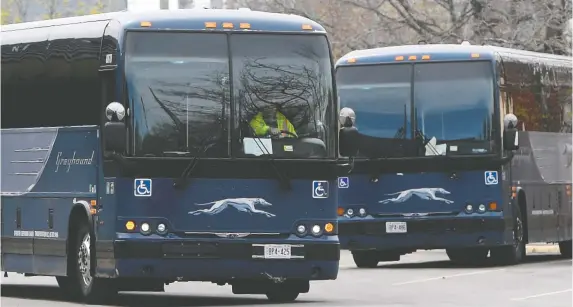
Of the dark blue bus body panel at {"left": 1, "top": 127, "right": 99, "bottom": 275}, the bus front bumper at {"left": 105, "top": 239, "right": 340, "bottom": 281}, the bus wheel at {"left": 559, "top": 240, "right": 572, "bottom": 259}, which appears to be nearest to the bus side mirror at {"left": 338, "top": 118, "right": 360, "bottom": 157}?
the bus front bumper at {"left": 105, "top": 239, "right": 340, "bottom": 281}

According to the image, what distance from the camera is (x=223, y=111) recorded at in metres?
18.2

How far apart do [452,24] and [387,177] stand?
14676 mm

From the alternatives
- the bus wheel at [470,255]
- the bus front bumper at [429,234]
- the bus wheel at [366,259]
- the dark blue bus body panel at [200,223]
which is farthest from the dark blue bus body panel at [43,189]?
the bus wheel at [470,255]

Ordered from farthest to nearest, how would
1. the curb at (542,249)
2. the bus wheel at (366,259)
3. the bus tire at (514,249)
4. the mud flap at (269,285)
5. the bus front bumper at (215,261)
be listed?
the curb at (542,249), the bus wheel at (366,259), the bus tire at (514,249), the mud flap at (269,285), the bus front bumper at (215,261)

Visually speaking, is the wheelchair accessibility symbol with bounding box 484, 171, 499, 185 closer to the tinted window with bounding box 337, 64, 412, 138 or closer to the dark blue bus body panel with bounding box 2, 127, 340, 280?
the tinted window with bounding box 337, 64, 412, 138

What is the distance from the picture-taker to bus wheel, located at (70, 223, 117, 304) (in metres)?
18.8

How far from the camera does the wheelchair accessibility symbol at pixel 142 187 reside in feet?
59.5

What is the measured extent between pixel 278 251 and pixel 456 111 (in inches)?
324

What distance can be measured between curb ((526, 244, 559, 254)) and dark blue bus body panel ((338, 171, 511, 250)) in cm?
802

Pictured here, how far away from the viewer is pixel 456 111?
Answer: 1024 inches

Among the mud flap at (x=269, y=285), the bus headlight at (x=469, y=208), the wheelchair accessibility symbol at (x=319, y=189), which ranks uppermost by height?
the wheelchair accessibility symbol at (x=319, y=189)

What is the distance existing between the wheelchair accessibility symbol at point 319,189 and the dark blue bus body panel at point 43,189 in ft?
7.40

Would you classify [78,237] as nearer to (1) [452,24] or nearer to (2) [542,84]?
(2) [542,84]

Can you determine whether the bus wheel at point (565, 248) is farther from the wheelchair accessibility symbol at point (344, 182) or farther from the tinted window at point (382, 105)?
the wheelchair accessibility symbol at point (344, 182)
